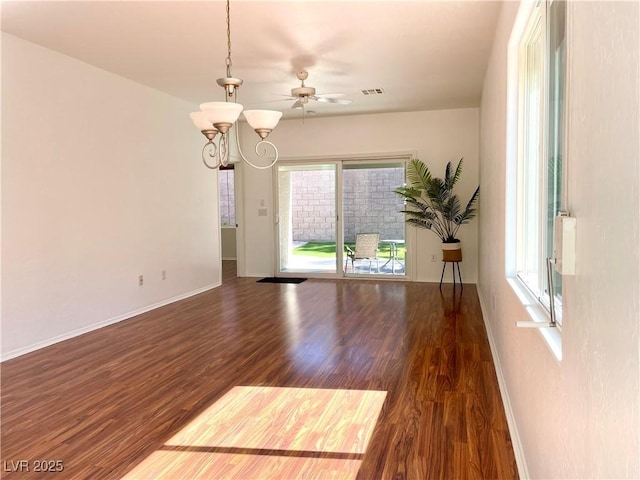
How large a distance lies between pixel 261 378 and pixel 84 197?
8.99 ft

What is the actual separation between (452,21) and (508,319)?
95.0 inches

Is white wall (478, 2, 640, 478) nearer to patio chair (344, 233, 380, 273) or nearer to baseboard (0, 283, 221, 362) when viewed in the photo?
baseboard (0, 283, 221, 362)

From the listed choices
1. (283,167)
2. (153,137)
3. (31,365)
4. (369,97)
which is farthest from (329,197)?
(31,365)

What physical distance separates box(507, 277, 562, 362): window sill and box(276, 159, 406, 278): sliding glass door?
4804 mm

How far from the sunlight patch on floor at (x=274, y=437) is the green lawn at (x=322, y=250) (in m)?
4.77

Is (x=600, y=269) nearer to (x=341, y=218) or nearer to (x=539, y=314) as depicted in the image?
(x=539, y=314)

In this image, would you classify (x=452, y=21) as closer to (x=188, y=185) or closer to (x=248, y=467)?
(x=248, y=467)

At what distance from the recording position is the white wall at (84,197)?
4.00 meters

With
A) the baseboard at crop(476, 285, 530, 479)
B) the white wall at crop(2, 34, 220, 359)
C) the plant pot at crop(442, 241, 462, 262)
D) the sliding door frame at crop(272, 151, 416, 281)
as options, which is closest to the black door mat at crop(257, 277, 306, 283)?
the sliding door frame at crop(272, 151, 416, 281)

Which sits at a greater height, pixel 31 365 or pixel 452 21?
pixel 452 21

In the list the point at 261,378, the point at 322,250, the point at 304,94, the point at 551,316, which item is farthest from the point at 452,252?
the point at 551,316

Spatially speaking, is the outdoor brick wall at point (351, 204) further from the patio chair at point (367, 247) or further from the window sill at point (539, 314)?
the window sill at point (539, 314)

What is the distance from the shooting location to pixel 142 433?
101 inches

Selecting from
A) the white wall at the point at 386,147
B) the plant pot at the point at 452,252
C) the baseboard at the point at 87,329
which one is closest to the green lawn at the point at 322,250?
the white wall at the point at 386,147
